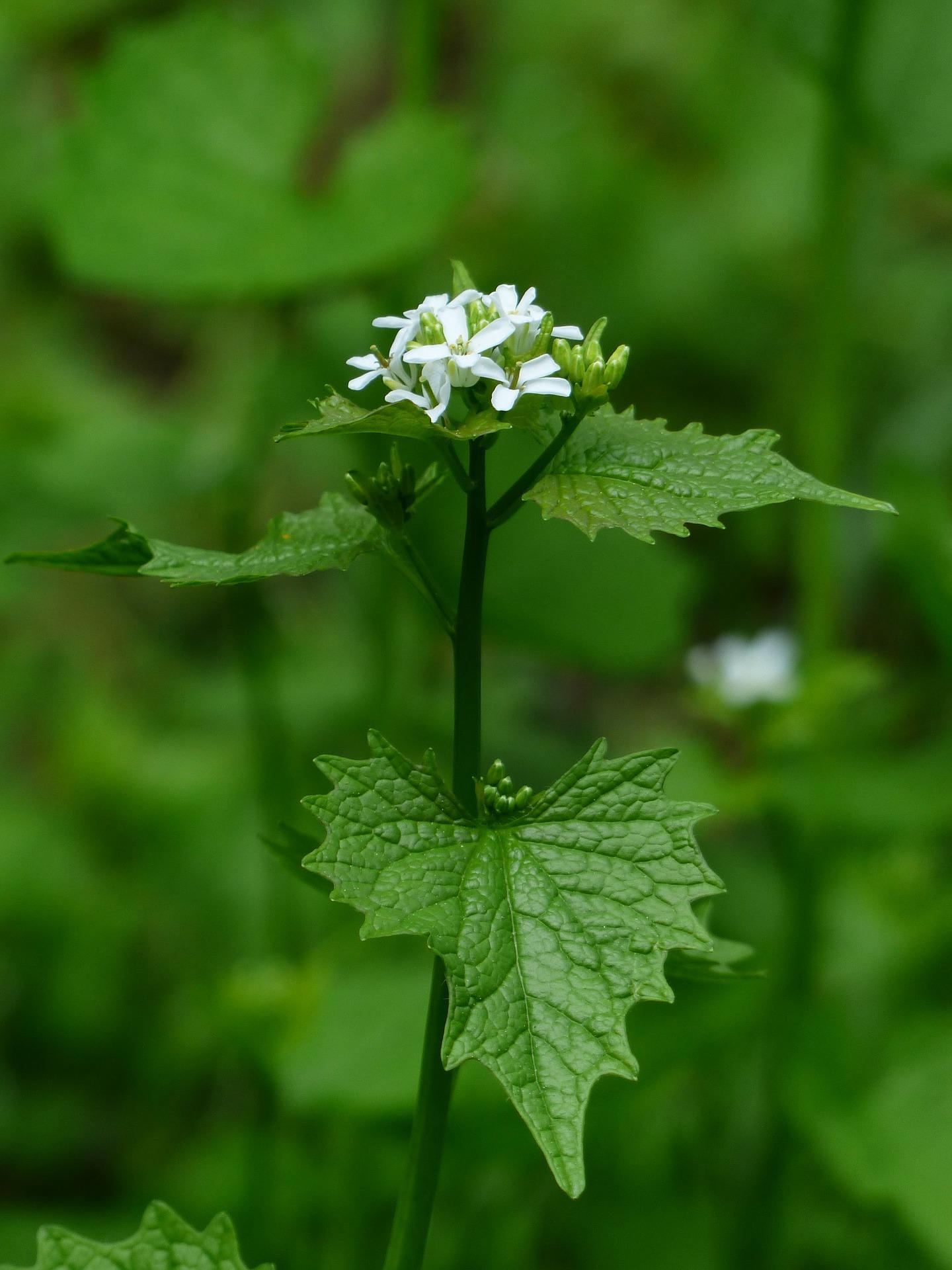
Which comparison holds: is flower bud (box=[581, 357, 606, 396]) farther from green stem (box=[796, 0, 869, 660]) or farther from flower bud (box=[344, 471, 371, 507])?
green stem (box=[796, 0, 869, 660])

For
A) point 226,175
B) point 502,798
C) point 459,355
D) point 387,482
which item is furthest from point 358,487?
point 226,175

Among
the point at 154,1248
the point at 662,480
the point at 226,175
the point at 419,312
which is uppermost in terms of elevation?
the point at 226,175

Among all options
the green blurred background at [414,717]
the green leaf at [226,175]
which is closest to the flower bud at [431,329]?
the green blurred background at [414,717]

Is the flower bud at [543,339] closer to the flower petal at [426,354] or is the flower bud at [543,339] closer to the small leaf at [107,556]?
the flower petal at [426,354]

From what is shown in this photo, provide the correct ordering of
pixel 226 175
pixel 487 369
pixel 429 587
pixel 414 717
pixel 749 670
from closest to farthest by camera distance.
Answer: pixel 487 369
pixel 429 587
pixel 226 175
pixel 749 670
pixel 414 717

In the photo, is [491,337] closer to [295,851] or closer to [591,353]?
[591,353]

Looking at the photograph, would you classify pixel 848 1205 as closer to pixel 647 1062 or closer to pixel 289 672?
pixel 647 1062

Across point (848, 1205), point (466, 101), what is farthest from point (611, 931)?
point (466, 101)

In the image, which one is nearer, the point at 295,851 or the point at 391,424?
the point at 391,424
